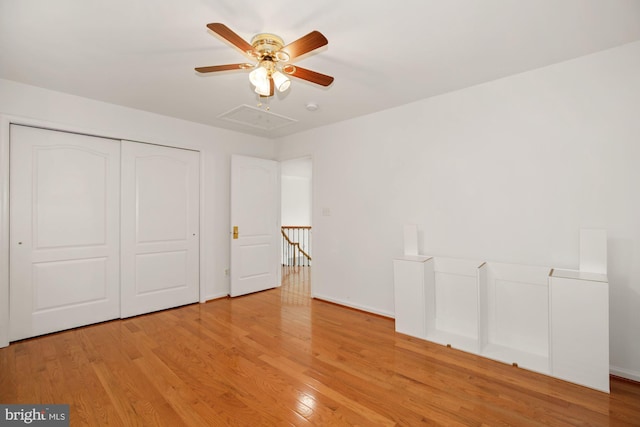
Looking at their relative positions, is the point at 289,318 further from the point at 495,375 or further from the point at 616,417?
the point at 616,417

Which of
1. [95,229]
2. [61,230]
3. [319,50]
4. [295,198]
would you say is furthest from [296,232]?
[319,50]

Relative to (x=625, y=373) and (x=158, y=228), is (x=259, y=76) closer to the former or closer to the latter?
(x=158, y=228)

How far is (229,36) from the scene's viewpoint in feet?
5.37

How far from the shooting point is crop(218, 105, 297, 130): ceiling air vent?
3675 mm

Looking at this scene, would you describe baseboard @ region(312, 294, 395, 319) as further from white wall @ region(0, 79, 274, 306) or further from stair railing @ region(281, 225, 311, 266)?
stair railing @ region(281, 225, 311, 266)

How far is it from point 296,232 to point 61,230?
5.33 meters

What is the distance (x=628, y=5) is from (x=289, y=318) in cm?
389

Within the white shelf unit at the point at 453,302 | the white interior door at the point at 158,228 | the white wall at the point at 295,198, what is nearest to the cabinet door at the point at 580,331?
the white shelf unit at the point at 453,302

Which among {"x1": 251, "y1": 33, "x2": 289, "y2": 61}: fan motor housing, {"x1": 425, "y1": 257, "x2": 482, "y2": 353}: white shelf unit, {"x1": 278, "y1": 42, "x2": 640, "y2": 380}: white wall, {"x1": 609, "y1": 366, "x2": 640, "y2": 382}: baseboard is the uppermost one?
{"x1": 251, "y1": 33, "x2": 289, "y2": 61}: fan motor housing

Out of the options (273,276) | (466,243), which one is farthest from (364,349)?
(273,276)

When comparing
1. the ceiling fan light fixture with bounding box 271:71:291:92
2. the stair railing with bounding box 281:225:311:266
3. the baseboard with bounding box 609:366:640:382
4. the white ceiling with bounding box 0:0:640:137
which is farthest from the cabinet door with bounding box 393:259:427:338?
A: the stair railing with bounding box 281:225:311:266

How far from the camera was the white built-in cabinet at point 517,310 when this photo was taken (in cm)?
214

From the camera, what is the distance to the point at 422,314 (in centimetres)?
299

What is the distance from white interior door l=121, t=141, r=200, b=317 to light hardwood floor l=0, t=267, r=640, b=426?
578 millimetres
